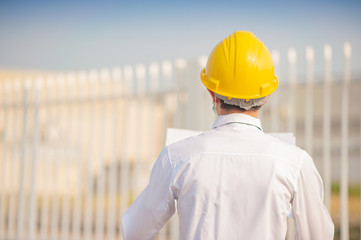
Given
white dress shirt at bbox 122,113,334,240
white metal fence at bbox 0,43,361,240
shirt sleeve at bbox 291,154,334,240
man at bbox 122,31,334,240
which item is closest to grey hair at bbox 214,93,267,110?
man at bbox 122,31,334,240

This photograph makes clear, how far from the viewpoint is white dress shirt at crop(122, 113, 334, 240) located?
148cm

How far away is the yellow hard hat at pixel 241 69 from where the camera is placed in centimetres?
162

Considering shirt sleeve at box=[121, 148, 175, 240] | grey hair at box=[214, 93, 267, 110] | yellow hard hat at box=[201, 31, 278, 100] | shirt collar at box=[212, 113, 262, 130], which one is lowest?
shirt sleeve at box=[121, 148, 175, 240]

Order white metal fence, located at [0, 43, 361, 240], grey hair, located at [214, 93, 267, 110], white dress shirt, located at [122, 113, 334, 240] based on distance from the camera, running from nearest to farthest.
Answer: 1. white dress shirt, located at [122, 113, 334, 240]
2. grey hair, located at [214, 93, 267, 110]
3. white metal fence, located at [0, 43, 361, 240]

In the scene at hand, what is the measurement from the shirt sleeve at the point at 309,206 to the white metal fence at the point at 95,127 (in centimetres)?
264

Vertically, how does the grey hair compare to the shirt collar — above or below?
above

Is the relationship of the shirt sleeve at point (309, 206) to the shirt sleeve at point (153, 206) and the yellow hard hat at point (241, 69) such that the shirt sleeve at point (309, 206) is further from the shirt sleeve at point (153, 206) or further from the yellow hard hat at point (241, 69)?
the shirt sleeve at point (153, 206)

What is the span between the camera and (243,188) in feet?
4.91

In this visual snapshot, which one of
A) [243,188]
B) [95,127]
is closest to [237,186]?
[243,188]

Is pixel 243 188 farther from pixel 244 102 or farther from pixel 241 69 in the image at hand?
pixel 241 69

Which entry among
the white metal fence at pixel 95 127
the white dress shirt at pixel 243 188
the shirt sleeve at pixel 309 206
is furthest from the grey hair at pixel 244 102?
the white metal fence at pixel 95 127

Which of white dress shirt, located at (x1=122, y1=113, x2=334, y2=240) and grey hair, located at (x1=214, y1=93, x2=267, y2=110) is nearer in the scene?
white dress shirt, located at (x1=122, y1=113, x2=334, y2=240)

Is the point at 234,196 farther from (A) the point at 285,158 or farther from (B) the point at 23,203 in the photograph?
(B) the point at 23,203

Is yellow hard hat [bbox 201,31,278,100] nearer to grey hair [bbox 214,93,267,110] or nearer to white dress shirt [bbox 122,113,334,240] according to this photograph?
grey hair [bbox 214,93,267,110]
